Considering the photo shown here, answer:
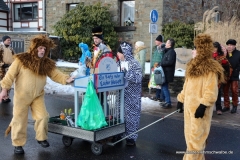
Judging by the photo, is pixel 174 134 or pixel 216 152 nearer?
pixel 216 152

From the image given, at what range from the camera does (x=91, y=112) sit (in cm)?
496

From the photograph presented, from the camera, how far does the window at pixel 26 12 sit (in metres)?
21.7

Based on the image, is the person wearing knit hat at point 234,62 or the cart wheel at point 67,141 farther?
the person wearing knit hat at point 234,62

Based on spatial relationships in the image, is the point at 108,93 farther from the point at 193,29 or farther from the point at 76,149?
the point at 193,29

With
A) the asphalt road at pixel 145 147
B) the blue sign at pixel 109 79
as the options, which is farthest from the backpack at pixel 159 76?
the blue sign at pixel 109 79

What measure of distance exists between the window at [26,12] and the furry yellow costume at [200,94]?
1879cm

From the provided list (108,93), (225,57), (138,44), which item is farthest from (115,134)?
(138,44)

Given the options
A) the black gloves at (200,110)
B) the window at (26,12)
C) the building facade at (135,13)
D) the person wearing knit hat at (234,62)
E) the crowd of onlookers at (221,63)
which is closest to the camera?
the black gloves at (200,110)

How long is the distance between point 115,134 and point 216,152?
1.63 metres

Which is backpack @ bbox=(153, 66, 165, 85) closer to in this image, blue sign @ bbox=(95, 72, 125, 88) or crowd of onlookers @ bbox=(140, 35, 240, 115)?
crowd of onlookers @ bbox=(140, 35, 240, 115)

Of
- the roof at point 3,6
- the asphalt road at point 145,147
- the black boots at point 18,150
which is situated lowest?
the asphalt road at point 145,147

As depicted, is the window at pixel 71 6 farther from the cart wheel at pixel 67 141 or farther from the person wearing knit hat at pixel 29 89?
the cart wheel at pixel 67 141

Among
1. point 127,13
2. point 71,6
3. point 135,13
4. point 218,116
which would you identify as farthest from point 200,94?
point 71,6

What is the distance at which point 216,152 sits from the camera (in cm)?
540
